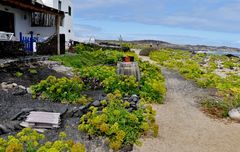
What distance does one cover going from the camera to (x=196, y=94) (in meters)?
13.7

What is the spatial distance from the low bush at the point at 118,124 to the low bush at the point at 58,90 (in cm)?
196

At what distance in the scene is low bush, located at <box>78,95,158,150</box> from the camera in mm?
6934

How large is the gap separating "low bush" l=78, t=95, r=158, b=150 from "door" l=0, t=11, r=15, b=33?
502 inches

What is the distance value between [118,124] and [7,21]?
46.0ft

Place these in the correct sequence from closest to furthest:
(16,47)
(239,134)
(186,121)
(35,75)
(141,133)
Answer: (141,133) → (239,134) → (186,121) → (35,75) → (16,47)

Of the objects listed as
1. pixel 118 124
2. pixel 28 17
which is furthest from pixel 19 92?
pixel 28 17

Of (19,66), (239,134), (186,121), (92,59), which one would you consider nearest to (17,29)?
(92,59)

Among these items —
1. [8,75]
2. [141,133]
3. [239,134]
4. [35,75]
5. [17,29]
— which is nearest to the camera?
[141,133]

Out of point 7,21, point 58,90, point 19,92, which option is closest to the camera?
point 58,90

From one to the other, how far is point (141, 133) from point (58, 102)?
3.11 metres

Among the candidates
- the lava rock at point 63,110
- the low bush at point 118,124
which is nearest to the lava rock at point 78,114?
the lava rock at point 63,110

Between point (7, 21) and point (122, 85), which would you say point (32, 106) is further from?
point (7, 21)

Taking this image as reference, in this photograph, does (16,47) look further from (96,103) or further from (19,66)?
(96,103)

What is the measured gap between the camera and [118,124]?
744 centimetres
